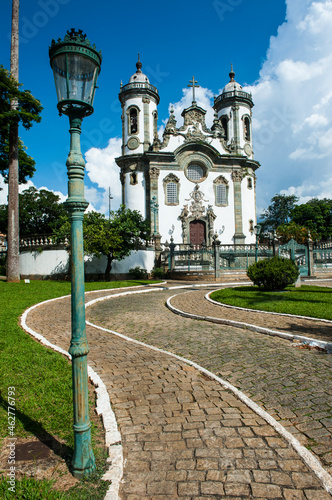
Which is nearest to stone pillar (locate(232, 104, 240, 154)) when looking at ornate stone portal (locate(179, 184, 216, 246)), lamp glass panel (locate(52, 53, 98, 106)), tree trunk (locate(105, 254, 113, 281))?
ornate stone portal (locate(179, 184, 216, 246))

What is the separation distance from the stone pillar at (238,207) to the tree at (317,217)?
22601 mm

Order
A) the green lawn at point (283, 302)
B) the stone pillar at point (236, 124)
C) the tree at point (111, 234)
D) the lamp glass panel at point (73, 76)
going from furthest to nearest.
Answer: the stone pillar at point (236, 124)
the tree at point (111, 234)
the green lawn at point (283, 302)
the lamp glass panel at point (73, 76)

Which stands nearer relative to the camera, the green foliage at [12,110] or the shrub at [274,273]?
the shrub at [274,273]

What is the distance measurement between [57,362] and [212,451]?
2.95 m

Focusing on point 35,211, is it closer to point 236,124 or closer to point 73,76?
point 236,124

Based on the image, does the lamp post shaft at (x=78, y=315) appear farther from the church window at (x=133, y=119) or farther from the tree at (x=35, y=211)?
the tree at (x=35, y=211)

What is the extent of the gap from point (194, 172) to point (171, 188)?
3.15 metres

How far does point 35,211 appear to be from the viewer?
41531 mm

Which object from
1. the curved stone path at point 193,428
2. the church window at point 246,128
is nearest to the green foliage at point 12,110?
the curved stone path at point 193,428

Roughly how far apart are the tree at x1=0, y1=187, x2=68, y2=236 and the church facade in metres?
12.7

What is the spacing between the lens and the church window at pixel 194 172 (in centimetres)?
3412

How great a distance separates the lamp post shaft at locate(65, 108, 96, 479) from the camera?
270 centimetres

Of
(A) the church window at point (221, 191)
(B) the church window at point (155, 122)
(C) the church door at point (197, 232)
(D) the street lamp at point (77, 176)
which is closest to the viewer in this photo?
(D) the street lamp at point (77, 176)

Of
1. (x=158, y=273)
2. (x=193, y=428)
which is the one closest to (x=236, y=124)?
(x=158, y=273)
